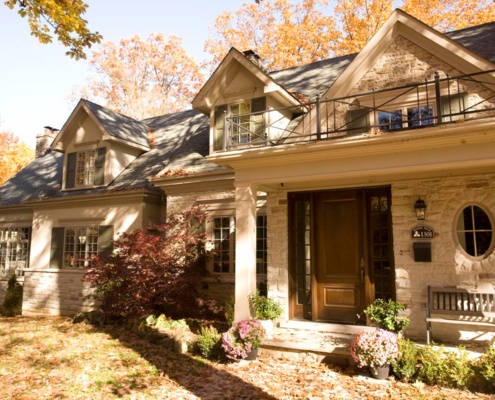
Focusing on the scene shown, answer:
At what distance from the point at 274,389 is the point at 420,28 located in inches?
291

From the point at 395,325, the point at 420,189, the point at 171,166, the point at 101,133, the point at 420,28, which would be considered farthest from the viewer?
the point at 101,133

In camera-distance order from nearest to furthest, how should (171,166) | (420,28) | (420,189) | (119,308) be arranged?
(420,189)
(420,28)
(119,308)
(171,166)

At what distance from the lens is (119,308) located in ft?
Answer: 32.8

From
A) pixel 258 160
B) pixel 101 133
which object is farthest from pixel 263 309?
pixel 101 133

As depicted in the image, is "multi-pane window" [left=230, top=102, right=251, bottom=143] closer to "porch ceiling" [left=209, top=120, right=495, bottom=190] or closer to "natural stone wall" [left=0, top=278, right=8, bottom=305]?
"porch ceiling" [left=209, top=120, right=495, bottom=190]

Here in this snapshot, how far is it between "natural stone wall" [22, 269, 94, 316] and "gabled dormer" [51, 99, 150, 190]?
295 cm

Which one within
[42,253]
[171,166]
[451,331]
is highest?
[171,166]

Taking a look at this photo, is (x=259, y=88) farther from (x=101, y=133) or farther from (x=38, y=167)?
(x=38, y=167)

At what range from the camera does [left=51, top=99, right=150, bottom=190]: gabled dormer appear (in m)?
13.6

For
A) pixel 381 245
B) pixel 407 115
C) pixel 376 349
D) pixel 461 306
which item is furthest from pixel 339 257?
pixel 407 115

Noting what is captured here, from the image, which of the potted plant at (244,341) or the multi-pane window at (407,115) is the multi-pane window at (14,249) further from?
the multi-pane window at (407,115)

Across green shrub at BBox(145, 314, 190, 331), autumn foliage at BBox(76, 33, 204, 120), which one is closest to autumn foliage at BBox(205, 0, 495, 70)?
autumn foliage at BBox(76, 33, 204, 120)

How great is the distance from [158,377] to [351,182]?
198 inches

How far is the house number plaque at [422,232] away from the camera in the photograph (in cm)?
748
